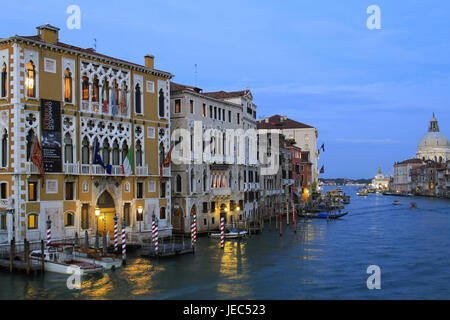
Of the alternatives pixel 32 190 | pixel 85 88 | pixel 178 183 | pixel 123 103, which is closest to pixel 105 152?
pixel 123 103

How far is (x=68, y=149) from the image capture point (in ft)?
87.6

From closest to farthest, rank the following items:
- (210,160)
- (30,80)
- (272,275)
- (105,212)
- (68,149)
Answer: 1. (272,275)
2. (30,80)
3. (68,149)
4. (105,212)
5. (210,160)

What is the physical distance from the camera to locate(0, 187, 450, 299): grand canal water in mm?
20031

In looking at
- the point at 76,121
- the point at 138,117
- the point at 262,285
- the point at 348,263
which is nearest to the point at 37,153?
the point at 76,121

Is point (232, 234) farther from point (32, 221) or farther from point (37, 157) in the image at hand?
point (37, 157)

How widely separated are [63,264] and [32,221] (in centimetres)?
359

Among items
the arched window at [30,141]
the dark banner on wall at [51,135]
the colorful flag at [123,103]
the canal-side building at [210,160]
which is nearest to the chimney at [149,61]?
the colorful flag at [123,103]

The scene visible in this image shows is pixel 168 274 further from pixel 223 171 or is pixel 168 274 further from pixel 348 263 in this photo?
pixel 223 171

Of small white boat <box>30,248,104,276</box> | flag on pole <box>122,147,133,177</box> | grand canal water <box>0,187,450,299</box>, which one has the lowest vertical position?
grand canal water <box>0,187,450,299</box>

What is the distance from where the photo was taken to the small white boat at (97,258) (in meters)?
23.9

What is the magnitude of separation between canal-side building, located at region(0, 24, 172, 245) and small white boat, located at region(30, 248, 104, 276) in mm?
1768

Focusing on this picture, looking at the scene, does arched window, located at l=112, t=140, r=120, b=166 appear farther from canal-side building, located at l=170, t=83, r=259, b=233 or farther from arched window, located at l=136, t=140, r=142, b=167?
canal-side building, located at l=170, t=83, r=259, b=233

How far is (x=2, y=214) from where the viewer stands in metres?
24.6

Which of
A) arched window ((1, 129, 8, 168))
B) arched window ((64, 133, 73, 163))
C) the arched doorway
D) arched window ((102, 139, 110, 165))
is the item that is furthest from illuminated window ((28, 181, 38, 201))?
arched window ((102, 139, 110, 165))
